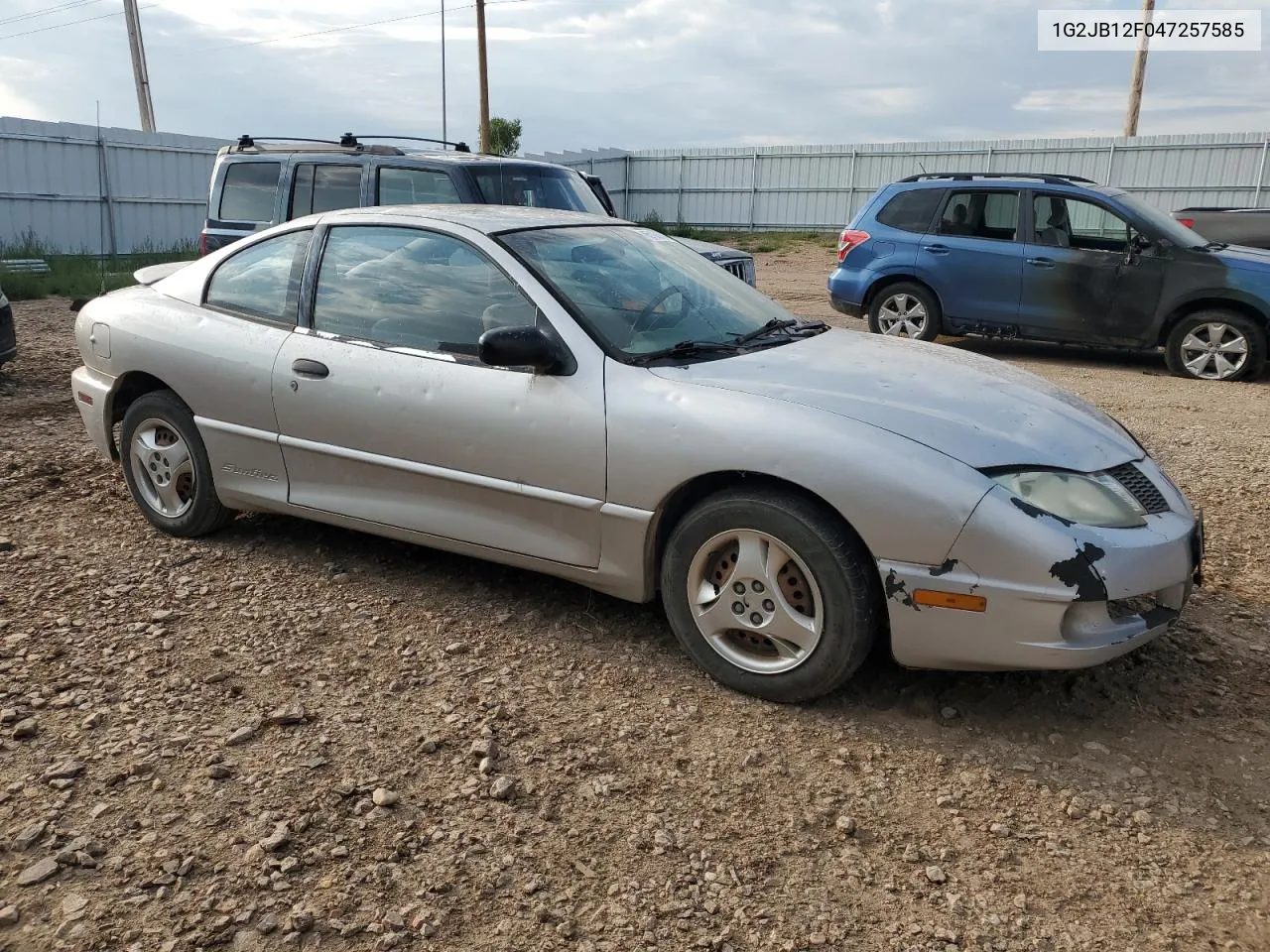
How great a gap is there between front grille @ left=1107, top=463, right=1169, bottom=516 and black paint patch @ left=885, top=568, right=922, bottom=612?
833mm

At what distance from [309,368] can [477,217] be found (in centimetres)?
91

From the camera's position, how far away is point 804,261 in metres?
23.3

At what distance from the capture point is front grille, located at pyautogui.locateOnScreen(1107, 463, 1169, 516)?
11.4 ft

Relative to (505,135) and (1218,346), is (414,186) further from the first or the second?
(505,135)

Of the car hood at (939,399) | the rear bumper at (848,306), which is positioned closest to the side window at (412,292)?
the car hood at (939,399)

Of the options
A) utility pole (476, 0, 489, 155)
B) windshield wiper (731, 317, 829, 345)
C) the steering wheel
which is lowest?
windshield wiper (731, 317, 829, 345)

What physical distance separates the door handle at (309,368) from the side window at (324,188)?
15.4 feet

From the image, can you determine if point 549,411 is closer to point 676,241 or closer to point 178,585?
point 676,241

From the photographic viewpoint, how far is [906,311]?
1105 centimetres

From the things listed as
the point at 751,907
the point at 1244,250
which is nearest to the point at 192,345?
the point at 751,907

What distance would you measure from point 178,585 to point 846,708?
277 centimetres

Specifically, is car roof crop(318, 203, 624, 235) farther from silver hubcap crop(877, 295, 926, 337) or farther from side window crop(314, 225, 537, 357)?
silver hubcap crop(877, 295, 926, 337)

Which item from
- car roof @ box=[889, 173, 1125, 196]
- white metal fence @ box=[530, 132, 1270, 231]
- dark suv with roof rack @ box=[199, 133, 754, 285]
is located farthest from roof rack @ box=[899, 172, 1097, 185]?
white metal fence @ box=[530, 132, 1270, 231]

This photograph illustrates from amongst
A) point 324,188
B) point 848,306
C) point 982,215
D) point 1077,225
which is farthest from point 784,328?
point 848,306
